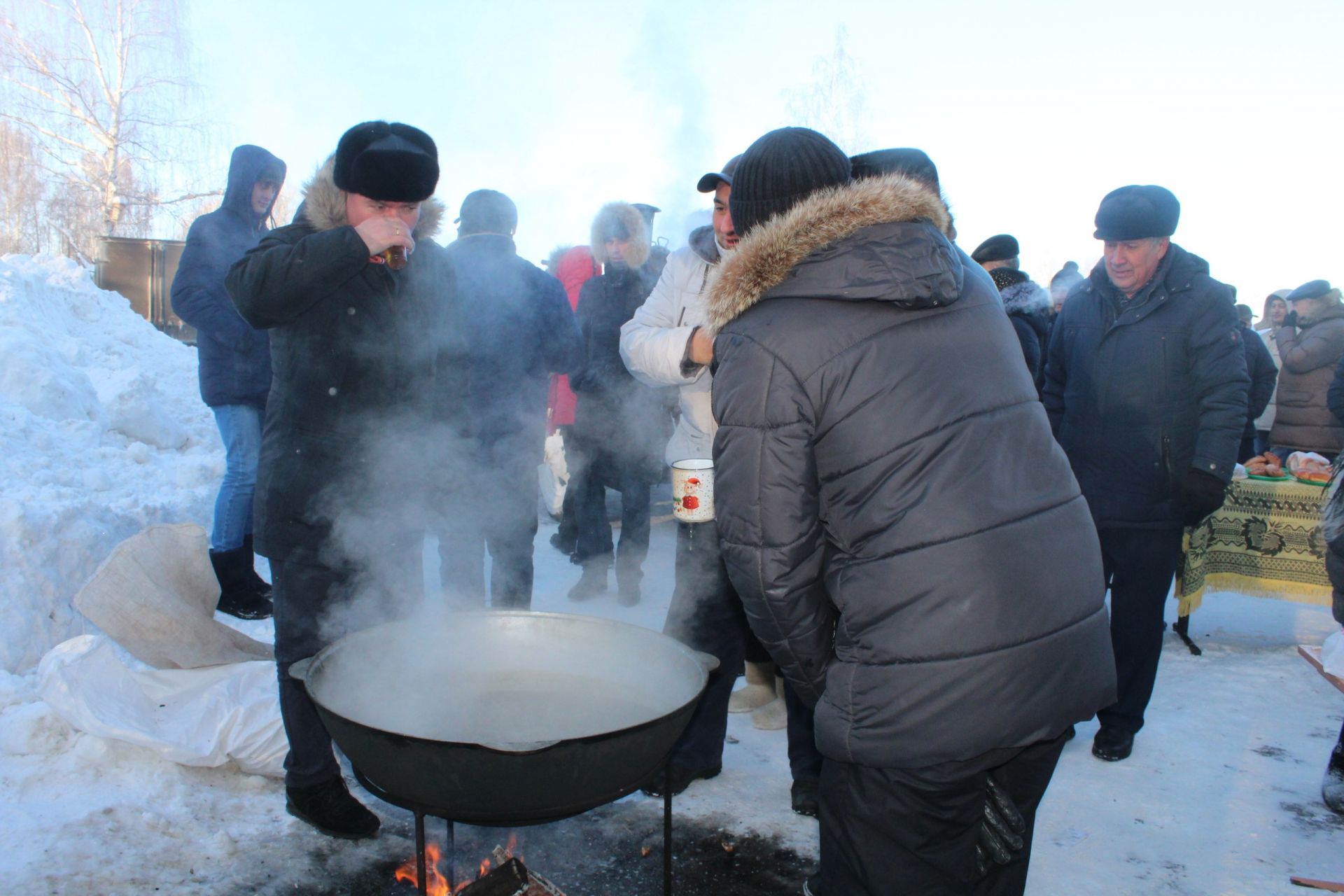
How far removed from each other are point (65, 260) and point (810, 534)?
10.3m

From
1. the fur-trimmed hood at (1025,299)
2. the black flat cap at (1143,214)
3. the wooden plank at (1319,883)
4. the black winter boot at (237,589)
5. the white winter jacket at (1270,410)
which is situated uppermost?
the black flat cap at (1143,214)

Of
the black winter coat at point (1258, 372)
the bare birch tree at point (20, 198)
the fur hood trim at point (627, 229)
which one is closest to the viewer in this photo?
the fur hood trim at point (627, 229)

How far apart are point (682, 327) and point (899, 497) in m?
1.53

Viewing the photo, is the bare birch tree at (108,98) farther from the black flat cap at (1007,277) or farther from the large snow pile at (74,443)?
the black flat cap at (1007,277)

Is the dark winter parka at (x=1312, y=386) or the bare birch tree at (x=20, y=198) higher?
the bare birch tree at (x=20, y=198)

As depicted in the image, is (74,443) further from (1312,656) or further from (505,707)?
(1312,656)

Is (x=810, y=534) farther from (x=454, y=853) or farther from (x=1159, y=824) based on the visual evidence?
(x=1159, y=824)

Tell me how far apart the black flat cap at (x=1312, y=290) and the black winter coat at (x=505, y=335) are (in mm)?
6002

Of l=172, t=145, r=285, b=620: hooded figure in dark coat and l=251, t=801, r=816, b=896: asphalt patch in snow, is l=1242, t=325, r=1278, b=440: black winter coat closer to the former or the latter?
l=251, t=801, r=816, b=896: asphalt patch in snow

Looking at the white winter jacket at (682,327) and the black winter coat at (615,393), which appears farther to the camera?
the black winter coat at (615,393)

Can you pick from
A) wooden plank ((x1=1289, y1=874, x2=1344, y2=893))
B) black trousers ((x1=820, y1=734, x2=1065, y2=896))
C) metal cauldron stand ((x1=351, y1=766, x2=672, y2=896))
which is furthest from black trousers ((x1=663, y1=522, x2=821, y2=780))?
wooden plank ((x1=1289, y1=874, x2=1344, y2=893))

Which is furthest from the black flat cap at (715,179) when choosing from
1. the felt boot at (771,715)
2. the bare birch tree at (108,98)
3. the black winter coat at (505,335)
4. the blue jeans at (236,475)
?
the bare birch tree at (108,98)

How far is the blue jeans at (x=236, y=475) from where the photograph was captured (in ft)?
14.1

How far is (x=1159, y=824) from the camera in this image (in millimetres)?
2984
